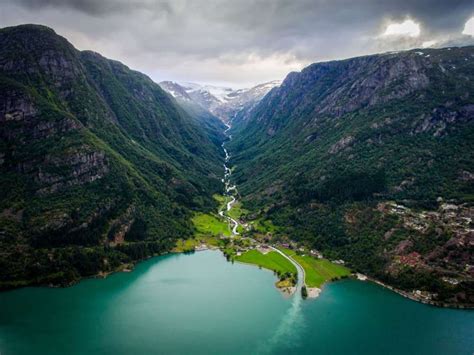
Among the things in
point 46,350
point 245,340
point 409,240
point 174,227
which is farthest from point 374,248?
point 46,350

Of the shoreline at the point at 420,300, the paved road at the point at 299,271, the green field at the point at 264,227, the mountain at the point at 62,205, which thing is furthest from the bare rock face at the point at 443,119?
the mountain at the point at 62,205

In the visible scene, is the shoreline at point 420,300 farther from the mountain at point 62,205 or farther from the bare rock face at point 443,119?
the bare rock face at point 443,119

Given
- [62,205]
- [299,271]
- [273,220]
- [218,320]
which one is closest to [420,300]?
[299,271]

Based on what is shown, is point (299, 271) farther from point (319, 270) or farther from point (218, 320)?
point (218, 320)

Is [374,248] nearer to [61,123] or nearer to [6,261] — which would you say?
[6,261]

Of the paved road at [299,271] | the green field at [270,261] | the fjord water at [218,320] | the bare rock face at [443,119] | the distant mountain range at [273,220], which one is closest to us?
the fjord water at [218,320]

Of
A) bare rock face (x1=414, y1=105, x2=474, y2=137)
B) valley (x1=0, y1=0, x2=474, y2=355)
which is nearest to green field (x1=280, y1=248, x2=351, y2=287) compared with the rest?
valley (x1=0, y1=0, x2=474, y2=355)
